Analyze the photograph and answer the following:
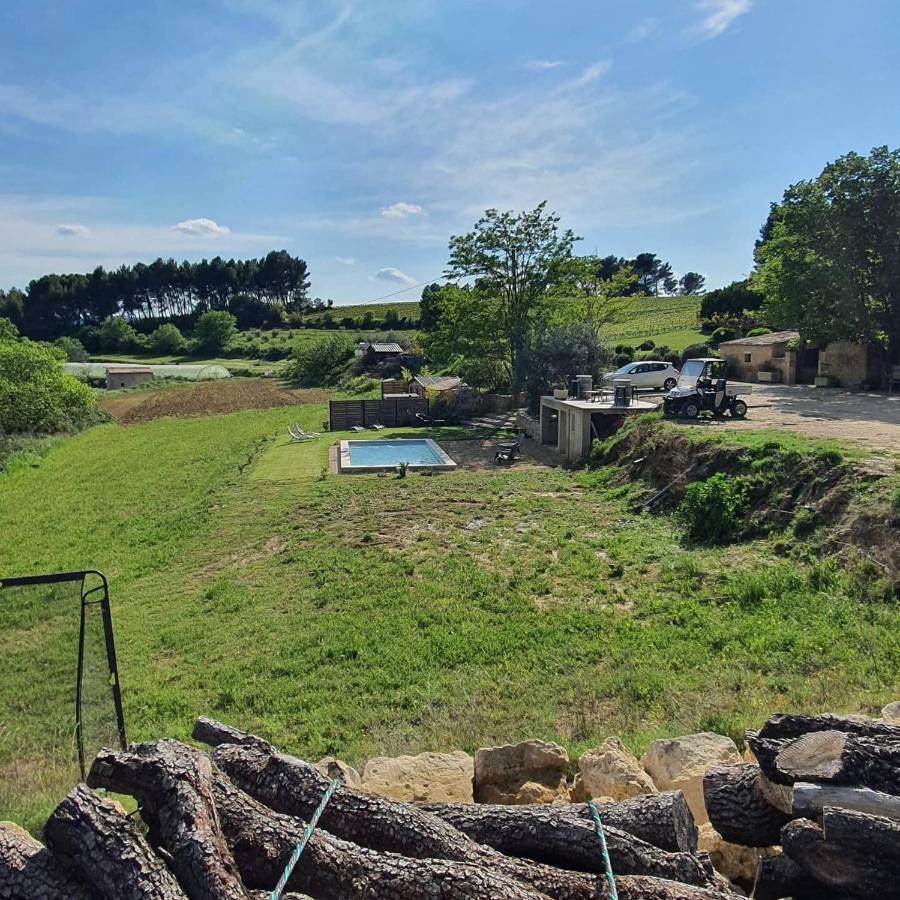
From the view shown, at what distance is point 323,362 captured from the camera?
53.8 meters

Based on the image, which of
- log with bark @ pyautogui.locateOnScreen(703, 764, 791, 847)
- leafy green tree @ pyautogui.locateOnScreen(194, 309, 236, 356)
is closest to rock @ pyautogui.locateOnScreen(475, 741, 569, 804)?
log with bark @ pyautogui.locateOnScreen(703, 764, 791, 847)

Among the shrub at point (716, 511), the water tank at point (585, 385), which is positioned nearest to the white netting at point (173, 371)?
the water tank at point (585, 385)

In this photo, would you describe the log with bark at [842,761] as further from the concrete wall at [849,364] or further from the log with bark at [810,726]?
the concrete wall at [849,364]

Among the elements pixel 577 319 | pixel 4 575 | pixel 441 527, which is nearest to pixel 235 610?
pixel 441 527

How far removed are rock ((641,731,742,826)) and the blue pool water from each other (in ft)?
52.3

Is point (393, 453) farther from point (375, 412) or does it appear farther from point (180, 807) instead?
point (180, 807)

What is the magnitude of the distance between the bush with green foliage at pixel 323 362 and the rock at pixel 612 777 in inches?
1975

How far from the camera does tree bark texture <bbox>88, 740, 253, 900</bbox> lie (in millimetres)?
2418

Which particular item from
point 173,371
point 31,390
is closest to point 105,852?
point 31,390

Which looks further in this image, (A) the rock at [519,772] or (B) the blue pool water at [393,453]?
(B) the blue pool water at [393,453]

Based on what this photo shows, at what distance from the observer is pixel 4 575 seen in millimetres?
11602

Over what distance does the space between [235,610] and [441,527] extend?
4670mm

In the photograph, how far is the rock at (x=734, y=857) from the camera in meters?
3.29

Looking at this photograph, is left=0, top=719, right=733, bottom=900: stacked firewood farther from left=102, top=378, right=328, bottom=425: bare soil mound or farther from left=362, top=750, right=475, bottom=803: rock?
left=102, top=378, right=328, bottom=425: bare soil mound
